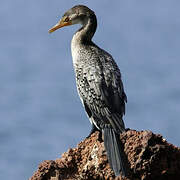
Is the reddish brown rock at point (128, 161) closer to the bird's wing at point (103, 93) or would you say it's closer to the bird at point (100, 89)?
the bird at point (100, 89)

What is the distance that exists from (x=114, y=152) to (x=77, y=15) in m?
3.86

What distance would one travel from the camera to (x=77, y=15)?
8844 mm

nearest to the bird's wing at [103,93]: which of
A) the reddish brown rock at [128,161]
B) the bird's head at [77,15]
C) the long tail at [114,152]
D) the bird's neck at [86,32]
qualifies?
the long tail at [114,152]

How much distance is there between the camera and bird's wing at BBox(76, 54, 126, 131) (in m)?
6.82

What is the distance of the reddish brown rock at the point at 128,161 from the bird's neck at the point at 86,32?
2.75m

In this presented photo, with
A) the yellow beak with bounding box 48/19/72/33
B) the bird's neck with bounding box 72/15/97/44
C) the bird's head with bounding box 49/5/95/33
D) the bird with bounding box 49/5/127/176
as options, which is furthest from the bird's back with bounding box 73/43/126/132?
the yellow beak with bounding box 48/19/72/33

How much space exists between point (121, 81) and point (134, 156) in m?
2.06

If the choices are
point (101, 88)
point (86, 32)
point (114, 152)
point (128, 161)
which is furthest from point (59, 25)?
point (128, 161)

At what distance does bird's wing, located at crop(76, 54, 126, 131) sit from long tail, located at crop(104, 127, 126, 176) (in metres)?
0.38

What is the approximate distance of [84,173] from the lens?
5715 mm

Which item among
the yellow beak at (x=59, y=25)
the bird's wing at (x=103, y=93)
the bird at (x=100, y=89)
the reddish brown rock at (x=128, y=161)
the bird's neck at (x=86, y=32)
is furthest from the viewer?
the yellow beak at (x=59, y=25)

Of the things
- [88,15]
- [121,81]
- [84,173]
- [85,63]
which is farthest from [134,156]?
[88,15]

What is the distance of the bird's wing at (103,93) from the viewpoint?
22.4 ft

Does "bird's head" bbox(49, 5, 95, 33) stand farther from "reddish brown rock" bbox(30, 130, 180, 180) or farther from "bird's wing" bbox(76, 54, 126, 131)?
"reddish brown rock" bbox(30, 130, 180, 180)
